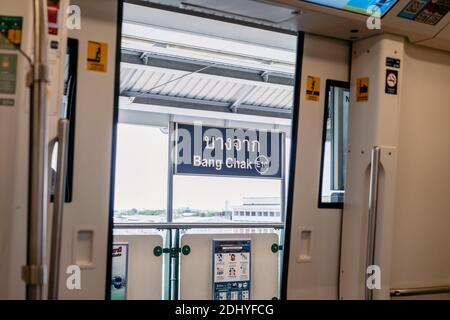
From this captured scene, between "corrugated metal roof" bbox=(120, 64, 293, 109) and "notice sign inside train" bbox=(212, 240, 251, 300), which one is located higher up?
"corrugated metal roof" bbox=(120, 64, 293, 109)

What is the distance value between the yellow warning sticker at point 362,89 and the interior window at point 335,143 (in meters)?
0.09

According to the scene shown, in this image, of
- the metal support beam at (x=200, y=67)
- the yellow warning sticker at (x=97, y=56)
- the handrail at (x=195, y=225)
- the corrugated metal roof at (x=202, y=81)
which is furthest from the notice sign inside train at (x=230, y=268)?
the metal support beam at (x=200, y=67)

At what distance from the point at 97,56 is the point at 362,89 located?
1.65 metres

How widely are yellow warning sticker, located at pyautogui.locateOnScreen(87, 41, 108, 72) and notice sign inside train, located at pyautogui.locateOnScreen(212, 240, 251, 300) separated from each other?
2.82 meters

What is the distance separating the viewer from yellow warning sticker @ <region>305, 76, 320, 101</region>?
321 cm

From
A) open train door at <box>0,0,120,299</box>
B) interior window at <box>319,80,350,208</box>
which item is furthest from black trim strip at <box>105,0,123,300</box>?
interior window at <box>319,80,350,208</box>

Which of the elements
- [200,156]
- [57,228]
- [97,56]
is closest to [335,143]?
[97,56]

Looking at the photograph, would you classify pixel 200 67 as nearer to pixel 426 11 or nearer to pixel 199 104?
pixel 199 104

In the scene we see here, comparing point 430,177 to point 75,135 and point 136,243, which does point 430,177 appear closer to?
point 75,135

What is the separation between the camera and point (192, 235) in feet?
16.3

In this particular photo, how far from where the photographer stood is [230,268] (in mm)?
5113

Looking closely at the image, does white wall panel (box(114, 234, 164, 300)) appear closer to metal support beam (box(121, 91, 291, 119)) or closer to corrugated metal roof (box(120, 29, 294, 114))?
corrugated metal roof (box(120, 29, 294, 114))
